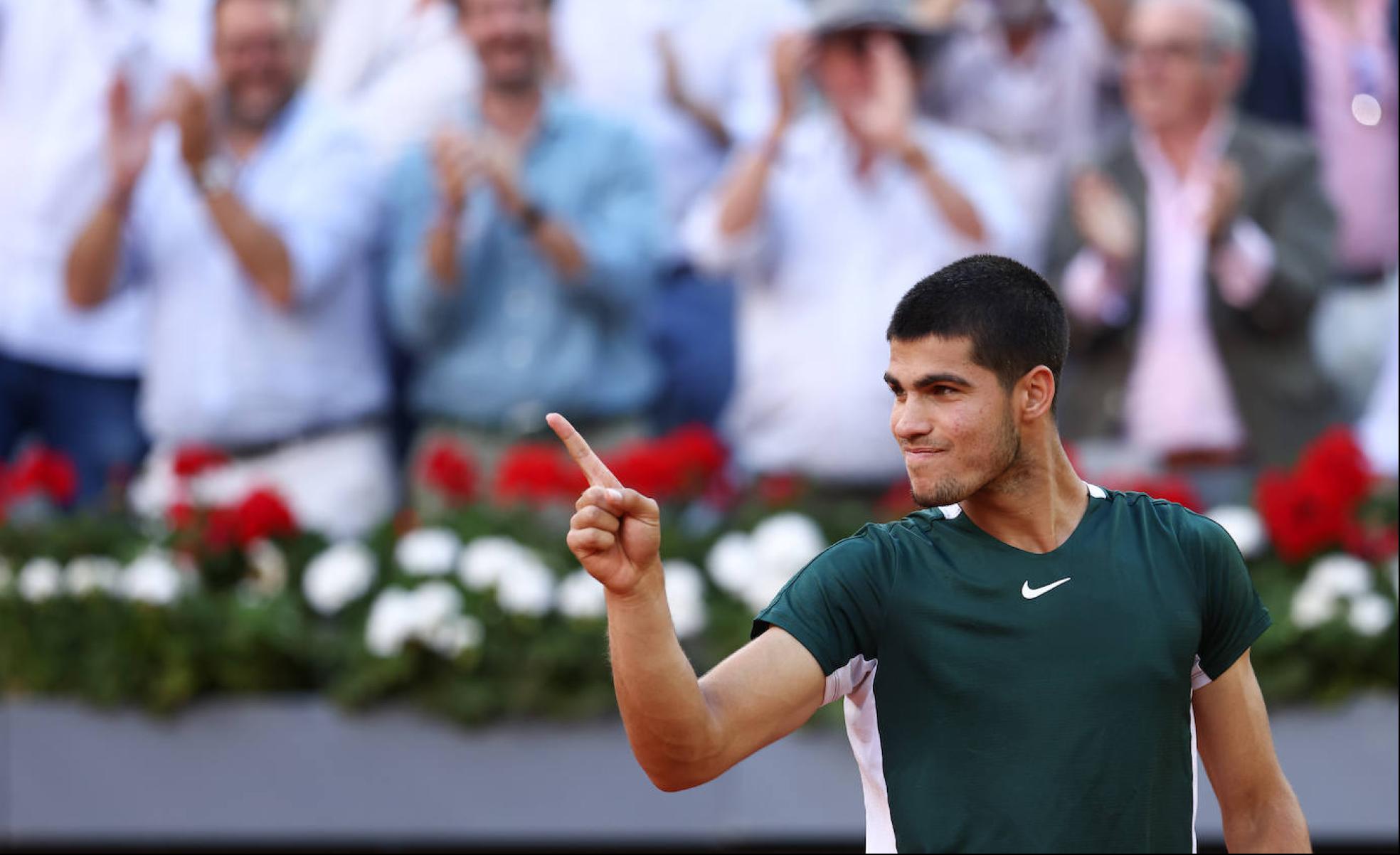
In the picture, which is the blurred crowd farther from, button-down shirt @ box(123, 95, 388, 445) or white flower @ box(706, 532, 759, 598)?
white flower @ box(706, 532, 759, 598)

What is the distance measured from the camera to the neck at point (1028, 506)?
9.01 feet

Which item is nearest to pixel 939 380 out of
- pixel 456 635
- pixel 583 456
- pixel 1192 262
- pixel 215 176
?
pixel 583 456

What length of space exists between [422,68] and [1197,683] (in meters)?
5.62

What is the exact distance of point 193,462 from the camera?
21.1ft

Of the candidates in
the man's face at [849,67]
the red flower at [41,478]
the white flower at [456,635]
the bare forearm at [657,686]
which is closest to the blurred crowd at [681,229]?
the man's face at [849,67]

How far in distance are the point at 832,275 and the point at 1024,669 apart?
426 centimetres

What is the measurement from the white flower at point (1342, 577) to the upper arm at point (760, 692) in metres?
3.63

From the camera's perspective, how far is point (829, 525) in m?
6.25

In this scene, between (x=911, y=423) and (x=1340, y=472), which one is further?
(x=1340, y=472)

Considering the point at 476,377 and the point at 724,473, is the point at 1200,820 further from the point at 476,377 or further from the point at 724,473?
the point at 476,377

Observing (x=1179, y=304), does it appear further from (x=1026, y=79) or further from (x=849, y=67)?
(x=849, y=67)

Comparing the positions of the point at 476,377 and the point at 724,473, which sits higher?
the point at 476,377

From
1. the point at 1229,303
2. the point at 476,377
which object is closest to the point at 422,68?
the point at 476,377

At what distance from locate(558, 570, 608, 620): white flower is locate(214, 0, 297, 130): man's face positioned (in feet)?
8.43
